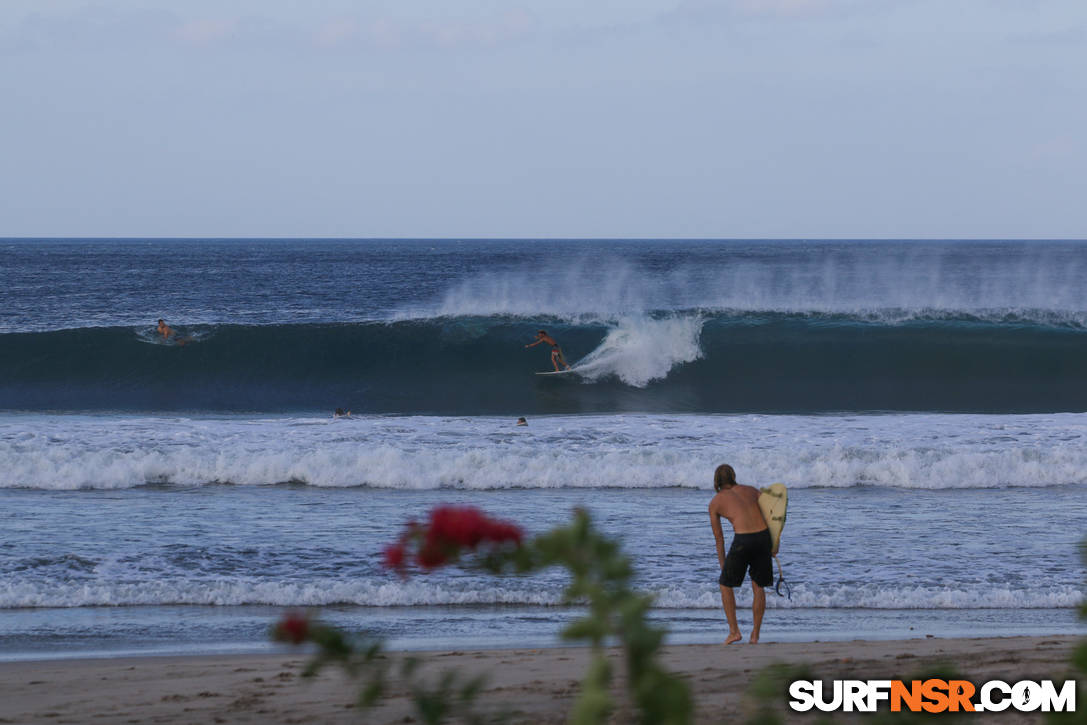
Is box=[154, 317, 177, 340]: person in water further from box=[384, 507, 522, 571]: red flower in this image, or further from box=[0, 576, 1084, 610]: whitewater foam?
box=[384, 507, 522, 571]: red flower

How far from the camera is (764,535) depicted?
6.88 meters

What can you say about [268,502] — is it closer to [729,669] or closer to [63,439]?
[63,439]

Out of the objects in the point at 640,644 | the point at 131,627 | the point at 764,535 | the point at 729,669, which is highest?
the point at 640,644

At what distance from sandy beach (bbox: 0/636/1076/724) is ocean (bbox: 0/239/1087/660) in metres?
0.64

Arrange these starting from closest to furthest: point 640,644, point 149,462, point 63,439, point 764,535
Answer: point 640,644
point 764,535
point 149,462
point 63,439

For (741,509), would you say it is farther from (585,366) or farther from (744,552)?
(585,366)

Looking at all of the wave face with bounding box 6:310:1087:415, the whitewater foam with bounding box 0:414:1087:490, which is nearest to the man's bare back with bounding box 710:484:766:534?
the whitewater foam with bounding box 0:414:1087:490

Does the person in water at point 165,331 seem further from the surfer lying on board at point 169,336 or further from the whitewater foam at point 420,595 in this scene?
the whitewater foam at point 420,595

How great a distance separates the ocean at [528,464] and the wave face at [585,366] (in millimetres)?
89

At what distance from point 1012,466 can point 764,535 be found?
7600mm

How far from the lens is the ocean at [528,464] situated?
7.98m

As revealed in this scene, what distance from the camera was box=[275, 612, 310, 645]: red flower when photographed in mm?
1884

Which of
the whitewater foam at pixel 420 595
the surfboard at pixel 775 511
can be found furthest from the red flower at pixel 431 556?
the whitewater foam at pixel 420 595

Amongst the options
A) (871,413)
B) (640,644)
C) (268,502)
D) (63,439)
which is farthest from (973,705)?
(871,413)
